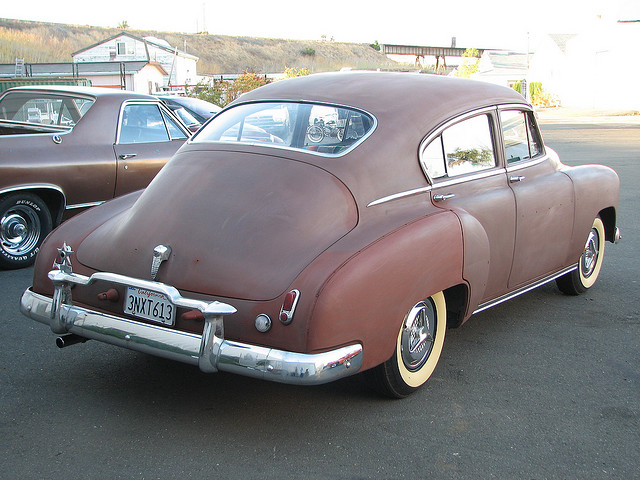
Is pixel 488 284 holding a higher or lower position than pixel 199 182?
lower

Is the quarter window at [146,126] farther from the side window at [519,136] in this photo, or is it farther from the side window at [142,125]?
the side window at [519,136]

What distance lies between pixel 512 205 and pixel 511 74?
60.4m

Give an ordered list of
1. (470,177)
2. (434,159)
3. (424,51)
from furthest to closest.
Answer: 1. (424,51)
2. (470,177)
3. (434,159)

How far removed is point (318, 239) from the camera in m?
3.46

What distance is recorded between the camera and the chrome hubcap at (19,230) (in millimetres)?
6452

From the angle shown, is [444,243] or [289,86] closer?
[444,243]

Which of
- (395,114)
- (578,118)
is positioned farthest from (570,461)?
(578,118)

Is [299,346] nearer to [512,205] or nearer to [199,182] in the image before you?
[199,182]

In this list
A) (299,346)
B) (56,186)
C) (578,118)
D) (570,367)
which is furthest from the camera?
(578,118)

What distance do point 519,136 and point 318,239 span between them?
2.25 m

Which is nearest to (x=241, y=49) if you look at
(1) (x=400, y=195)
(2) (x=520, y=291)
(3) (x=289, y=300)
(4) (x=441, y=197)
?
A: (2) (x=520, y=291)

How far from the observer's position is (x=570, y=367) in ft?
14.2

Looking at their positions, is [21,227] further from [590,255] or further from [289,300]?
[590,255]

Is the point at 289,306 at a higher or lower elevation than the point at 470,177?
lower
